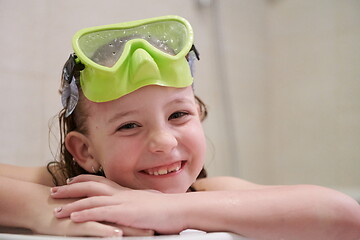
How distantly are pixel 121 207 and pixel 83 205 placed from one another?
8cm

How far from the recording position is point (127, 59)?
968 mm

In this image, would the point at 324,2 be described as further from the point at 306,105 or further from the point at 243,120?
the point at 243,120

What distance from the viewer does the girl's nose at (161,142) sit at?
3.03ft

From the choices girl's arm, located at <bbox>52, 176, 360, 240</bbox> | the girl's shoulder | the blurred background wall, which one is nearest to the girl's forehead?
girl's arm, located at <bbox>52, 176, 360, 240</bbox>

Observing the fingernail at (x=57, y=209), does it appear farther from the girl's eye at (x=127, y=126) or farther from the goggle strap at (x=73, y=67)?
the goggle strap at (x=73, y=67)

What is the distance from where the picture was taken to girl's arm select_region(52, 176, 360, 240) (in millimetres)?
748

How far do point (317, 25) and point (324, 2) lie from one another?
12 centimetres

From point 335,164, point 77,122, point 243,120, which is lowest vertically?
point 335,164

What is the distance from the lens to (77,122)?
110 cm

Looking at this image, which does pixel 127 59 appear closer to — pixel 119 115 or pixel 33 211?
pixel 119 115

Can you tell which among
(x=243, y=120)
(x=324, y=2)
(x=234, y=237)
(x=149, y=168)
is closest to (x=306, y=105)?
(x=243, y=120)

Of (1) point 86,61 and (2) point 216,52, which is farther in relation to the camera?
(2) point 216,52

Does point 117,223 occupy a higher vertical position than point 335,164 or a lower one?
higher

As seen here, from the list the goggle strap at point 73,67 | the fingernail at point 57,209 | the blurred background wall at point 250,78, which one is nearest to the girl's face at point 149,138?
the goggle strap at point 73,67
